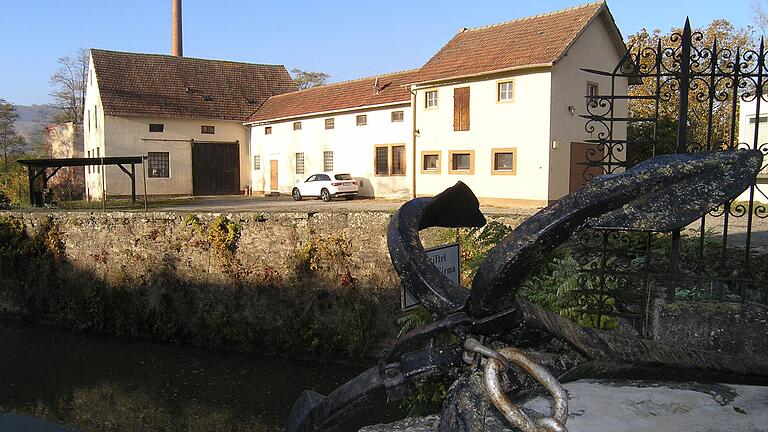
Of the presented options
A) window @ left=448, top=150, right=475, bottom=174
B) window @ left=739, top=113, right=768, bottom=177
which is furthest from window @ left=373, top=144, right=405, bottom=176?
window @ left=739, top=113, right=768, bottom=177

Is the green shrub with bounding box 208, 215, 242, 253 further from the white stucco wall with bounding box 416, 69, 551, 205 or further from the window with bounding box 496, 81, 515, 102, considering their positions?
the window with bounding box 496, 81, 515, 102

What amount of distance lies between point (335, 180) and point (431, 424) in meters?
23.1

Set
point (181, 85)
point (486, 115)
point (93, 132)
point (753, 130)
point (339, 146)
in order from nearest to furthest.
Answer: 1. point (753, 130)
2. point (486, 115)
3. point (339, 146)
4. point (93, 132)
5. point (181, 85)

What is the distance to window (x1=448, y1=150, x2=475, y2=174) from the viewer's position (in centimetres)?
2222

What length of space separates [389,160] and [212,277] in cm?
1313

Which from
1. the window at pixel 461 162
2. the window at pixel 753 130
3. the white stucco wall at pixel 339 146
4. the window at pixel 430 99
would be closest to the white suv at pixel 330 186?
Answer: the white stucco wall at pixel 339 146

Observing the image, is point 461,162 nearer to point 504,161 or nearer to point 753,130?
point 504,161

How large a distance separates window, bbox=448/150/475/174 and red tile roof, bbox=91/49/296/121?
14.5 m

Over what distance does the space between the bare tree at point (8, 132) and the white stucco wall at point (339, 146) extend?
2724cm

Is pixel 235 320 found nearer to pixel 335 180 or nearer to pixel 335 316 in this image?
pixel 335 316

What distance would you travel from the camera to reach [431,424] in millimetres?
2785

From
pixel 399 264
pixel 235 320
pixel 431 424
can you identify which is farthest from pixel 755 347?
pixel 235 320

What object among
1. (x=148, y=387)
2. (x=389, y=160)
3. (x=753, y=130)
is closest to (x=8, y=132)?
(x=389, y=160)

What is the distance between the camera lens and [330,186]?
25672 millimetres
